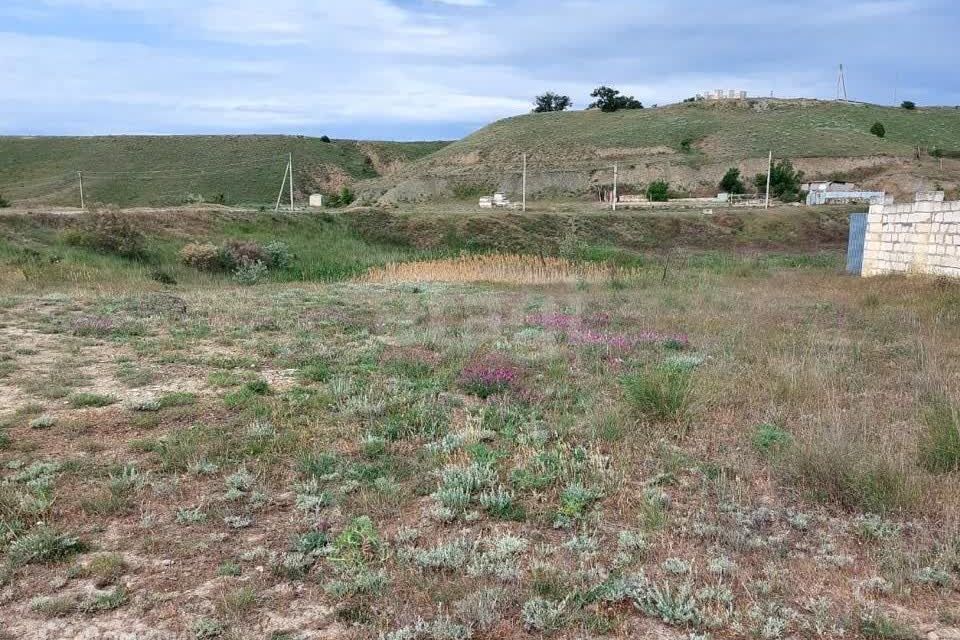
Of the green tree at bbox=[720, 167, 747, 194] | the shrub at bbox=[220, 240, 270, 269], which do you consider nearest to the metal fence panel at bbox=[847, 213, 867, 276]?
the shrub at bbox=[220, 240, 270, 269]

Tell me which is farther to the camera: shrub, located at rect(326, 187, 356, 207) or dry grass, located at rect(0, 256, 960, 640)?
shrub, located at rect(326, 187, 356, 207)

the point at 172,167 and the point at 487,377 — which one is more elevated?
the point at 172,167

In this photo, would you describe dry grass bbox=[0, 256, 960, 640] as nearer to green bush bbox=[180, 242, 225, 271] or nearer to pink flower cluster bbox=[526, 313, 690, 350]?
pink flower cluster bbox=[526, 313, 690, 350]

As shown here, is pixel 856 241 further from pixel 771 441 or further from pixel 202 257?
pixel 202 257

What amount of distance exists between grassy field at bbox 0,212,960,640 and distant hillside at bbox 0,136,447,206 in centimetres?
5283

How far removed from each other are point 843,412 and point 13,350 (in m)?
9.98

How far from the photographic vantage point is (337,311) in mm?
12625

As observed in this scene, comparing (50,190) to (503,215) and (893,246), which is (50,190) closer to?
(503,215)

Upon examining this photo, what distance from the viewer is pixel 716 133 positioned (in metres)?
68.9

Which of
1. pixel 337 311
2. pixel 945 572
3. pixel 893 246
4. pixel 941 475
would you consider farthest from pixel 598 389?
pixel 893 246

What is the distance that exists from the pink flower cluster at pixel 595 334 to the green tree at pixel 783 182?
4585 centimetres

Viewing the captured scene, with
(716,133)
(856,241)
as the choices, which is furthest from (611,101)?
(856,241)

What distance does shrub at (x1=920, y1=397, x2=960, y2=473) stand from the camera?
15.1 feet

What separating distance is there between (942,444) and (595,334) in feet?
17.4
